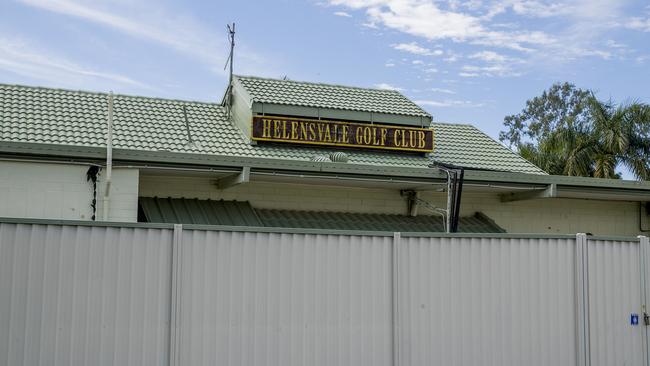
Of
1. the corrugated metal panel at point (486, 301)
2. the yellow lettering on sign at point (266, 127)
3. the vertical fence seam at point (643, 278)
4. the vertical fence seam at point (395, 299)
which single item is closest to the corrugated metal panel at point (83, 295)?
the vertical fence seam at point (395, 299)

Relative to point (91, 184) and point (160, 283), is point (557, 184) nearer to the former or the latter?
point (91, 184)

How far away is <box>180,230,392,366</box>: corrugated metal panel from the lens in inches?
307

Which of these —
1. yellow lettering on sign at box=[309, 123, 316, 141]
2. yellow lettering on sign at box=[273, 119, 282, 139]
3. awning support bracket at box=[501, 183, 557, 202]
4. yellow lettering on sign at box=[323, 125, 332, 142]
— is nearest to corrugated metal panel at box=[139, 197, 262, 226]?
yellow lettering on sign at box=[273, 119, 282, 139]

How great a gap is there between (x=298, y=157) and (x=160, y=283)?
1143cm

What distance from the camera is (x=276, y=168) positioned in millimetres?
15055

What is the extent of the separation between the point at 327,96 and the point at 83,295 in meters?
14.7

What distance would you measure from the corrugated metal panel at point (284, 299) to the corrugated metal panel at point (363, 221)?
24.3ft

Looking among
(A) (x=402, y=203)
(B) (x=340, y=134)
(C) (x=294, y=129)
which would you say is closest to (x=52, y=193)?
(C) (x=294, y=129)

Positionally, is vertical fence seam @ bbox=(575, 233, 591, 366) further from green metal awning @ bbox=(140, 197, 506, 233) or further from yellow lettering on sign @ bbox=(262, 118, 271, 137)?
yellow lettering on sign @ bbox=(262, 118, 271, 137)

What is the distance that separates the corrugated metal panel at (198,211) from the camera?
49.3 ft

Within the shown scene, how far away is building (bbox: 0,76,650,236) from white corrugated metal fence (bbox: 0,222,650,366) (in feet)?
20.6

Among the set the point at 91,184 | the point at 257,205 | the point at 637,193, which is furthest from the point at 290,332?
the point at 637,193

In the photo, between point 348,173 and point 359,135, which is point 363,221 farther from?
point 359,135

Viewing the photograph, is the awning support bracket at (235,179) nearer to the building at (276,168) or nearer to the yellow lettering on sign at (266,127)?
the building at (276,168)
